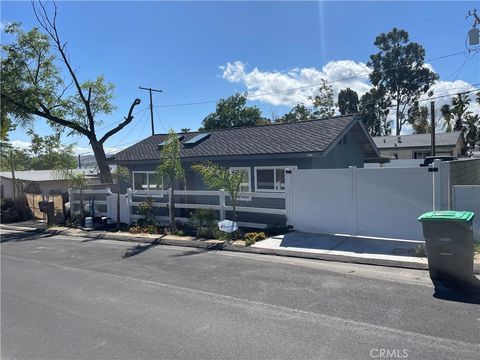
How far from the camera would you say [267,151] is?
15281 mm

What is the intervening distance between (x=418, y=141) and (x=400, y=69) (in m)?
16.9

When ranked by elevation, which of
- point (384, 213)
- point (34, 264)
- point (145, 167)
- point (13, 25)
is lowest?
point (34, 264)

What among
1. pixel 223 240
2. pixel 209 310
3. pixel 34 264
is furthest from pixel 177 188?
pixel 209 310

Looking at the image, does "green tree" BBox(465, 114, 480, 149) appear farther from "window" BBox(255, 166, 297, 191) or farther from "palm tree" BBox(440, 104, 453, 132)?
"window" BBox(255, 166, 297, 191)

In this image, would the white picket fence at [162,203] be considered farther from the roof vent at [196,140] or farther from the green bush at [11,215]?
the green bush at [11,215]

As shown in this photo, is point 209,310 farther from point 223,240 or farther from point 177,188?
point 177,188

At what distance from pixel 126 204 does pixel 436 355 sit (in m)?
14.2

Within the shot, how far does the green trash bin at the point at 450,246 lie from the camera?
6.69 m

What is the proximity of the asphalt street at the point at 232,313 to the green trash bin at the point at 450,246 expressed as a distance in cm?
35

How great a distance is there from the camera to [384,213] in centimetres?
1068


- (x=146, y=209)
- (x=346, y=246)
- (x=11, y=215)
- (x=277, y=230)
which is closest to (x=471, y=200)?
(x=346, y=246)

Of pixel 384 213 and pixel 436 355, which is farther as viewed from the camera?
pixel 384 213

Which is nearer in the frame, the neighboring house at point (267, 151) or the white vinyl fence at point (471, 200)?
the white vinyl fence at point (471, 200)

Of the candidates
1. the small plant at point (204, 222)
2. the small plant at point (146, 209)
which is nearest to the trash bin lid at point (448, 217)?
the small plant at point (204, 222)
